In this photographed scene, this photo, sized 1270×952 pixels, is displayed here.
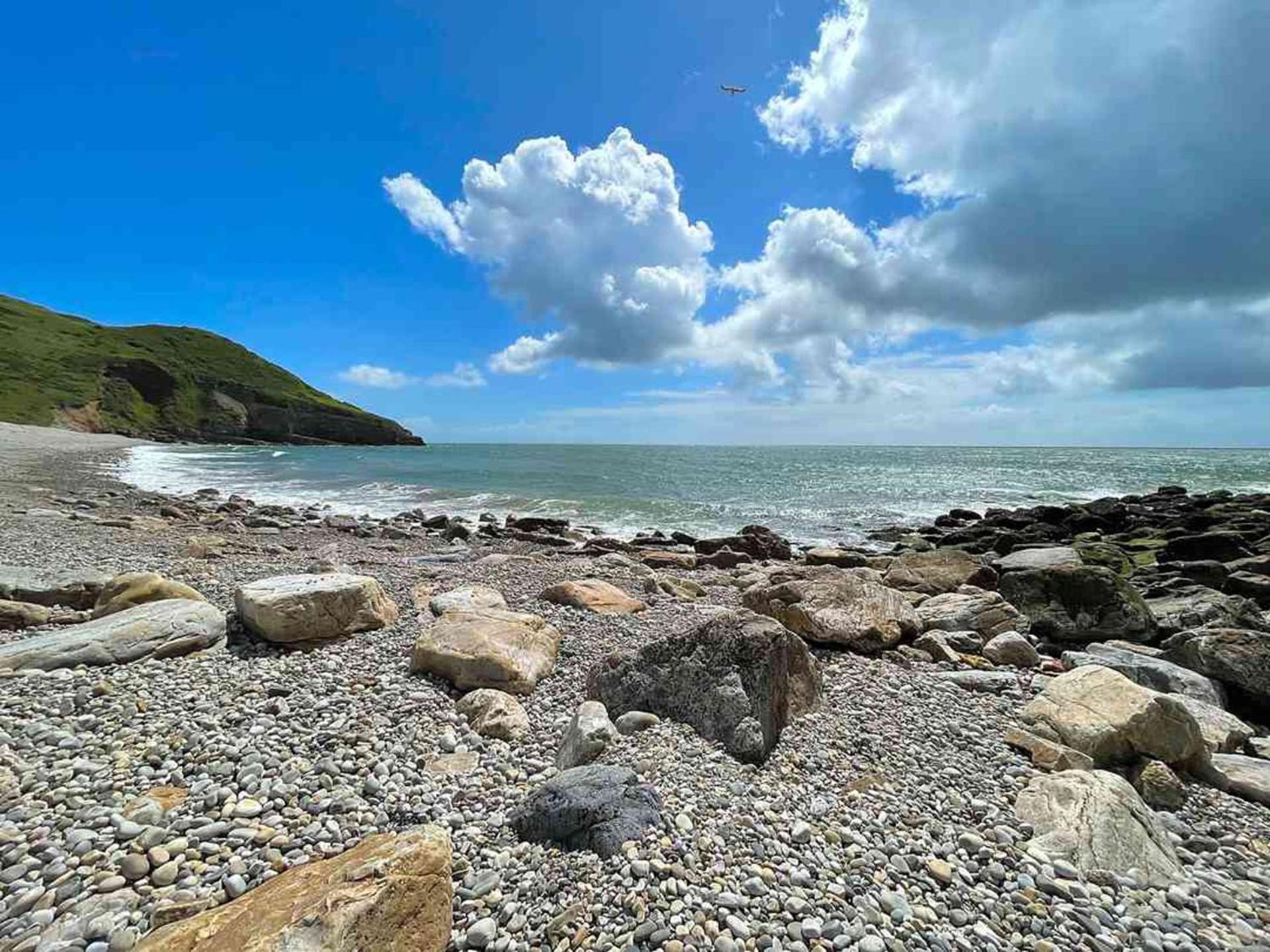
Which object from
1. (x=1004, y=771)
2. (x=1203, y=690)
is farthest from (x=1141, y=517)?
(x=1004, y=771)

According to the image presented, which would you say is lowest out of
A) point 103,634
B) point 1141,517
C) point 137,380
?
point 1141,517

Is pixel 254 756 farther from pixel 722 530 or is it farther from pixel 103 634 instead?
pixel 722 530

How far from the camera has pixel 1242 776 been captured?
544 centimetres

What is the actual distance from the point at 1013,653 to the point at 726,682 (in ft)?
17.6

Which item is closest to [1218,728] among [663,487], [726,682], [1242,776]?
[1242,776]

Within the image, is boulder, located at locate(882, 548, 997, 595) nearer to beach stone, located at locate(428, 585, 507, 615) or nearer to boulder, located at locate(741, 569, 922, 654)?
boulder, located at locate(741, 569, 922, 654)

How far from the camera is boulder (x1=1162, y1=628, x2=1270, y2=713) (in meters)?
7.66

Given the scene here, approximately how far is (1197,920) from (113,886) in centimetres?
662

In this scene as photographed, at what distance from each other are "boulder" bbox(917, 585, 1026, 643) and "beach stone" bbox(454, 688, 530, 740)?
23.2ft

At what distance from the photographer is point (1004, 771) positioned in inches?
204

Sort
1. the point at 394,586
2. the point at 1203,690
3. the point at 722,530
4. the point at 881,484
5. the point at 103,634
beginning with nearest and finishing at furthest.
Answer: the point at 103,634 < the point at 1203,690 < the point at 394,586 < the point at 722,530 < the point at 881,484

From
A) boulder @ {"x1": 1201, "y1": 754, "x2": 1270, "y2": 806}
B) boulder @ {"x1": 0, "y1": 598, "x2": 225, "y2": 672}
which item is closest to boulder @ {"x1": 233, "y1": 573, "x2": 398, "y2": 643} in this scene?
boulder @ {"x1": 0, "y1": 598, "x2": 225, "y2": 672}

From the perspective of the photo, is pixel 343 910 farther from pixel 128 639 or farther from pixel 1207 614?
pixel 1207 614

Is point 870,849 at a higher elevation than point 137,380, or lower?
lower
